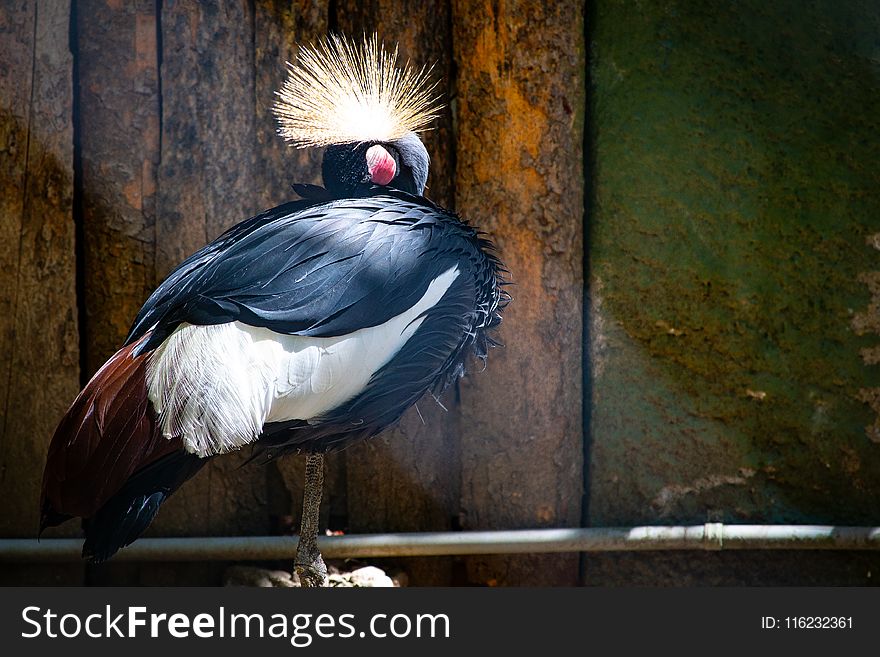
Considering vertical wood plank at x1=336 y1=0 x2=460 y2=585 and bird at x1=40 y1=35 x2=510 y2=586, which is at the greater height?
bird at x1=40 y1=35 x2=510 y2=586

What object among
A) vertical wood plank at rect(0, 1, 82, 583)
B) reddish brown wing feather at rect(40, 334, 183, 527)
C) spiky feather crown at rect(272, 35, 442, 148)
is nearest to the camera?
reddish brown wing feather at rect(40, 334, 183, 527)

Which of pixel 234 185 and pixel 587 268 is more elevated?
pixel 234 185

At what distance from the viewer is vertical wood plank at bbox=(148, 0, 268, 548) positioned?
5.93ft

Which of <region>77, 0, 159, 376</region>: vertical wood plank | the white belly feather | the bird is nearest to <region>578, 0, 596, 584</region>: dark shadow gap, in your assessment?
the bird

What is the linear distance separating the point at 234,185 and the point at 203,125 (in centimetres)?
12

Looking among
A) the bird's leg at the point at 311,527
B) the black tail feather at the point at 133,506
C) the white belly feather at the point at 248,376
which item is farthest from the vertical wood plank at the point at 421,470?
the black tail feather at the point at 133,506

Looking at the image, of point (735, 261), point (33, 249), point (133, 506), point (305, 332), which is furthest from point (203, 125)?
point (735, 261)

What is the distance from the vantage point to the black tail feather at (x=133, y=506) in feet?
4.60

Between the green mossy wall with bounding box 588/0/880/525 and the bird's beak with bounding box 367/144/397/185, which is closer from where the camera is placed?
the bird's beak with bounding box 367/144/397/185

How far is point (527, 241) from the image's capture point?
6.15ft

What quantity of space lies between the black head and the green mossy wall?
1.36 ft

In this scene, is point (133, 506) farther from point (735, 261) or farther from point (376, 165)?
point (735, 261)

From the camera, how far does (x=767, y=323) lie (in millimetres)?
1897

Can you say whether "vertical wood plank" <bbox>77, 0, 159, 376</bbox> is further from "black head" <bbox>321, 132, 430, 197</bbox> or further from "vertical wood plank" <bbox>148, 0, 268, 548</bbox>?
"black head" <bbox>321, 132, 430, 197</bbox>
